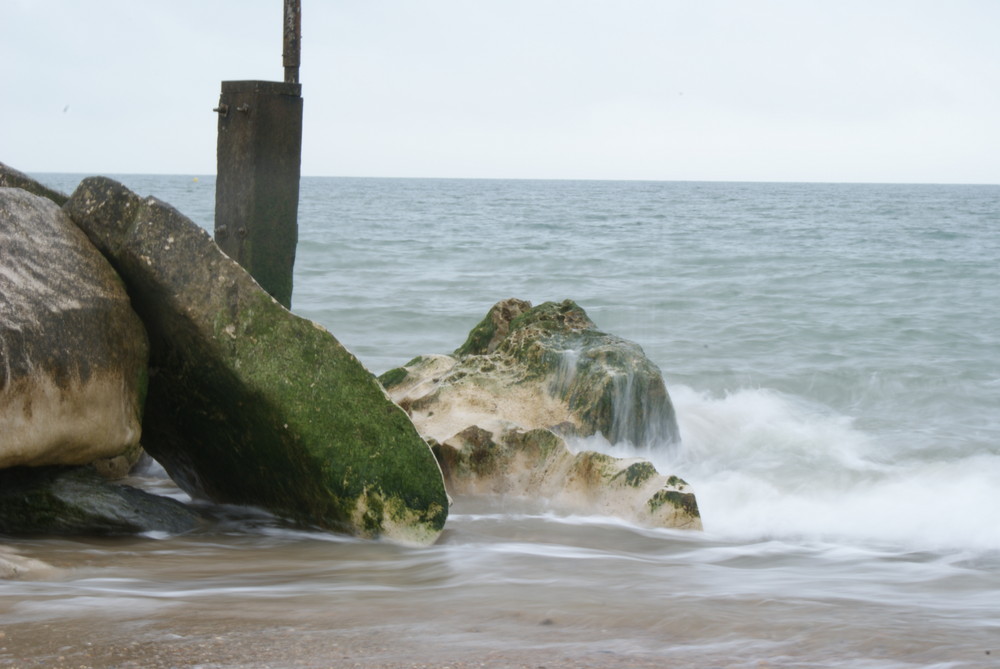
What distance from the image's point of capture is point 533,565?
3969 mm

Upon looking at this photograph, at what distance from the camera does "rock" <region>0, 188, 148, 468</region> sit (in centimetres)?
356

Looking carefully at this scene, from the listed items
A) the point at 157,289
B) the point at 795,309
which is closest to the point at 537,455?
the point at 157,289

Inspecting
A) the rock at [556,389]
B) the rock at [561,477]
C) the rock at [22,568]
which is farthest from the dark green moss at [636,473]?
the rock at [22,568]

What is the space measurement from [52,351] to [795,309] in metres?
11.0

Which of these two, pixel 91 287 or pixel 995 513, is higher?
pixel 91 287

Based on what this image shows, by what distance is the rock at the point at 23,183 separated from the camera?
4.67m

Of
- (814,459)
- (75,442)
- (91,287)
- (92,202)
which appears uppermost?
(92,202)

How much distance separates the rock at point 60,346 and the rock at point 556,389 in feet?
6.09

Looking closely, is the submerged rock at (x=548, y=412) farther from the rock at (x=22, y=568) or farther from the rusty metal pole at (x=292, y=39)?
the rock at (x=22, y=568)

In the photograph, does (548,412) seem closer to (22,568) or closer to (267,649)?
(22,568)

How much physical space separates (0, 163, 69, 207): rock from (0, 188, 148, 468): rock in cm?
66

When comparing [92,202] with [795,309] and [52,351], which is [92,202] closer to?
[52,351]

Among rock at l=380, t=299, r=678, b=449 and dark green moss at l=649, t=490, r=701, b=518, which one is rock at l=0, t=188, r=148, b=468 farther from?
dark green moss at l=649, t=490, r=701, b=518

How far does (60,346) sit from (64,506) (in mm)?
644
